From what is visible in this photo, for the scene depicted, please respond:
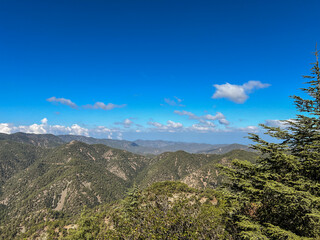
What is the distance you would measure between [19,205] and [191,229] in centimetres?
27274

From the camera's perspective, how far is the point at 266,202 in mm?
12703

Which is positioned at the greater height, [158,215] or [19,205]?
[158,215]

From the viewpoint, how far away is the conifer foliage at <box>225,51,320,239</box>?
35.2 feet

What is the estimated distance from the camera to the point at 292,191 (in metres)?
9.93

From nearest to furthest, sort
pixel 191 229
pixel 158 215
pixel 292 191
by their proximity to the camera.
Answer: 1. pixel 292 191
2. pixel 191 229
3. pixel 158 215

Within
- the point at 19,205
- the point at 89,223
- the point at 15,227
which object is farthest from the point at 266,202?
the point at 19,205

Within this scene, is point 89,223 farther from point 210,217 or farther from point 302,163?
point 302,163

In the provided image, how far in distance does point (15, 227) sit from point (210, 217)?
211 m

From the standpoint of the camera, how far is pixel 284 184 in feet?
38.7

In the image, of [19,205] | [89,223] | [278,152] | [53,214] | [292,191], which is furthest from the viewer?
[19,205]

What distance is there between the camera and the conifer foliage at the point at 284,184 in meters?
10.7

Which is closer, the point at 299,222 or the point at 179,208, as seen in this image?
the point at 299,222

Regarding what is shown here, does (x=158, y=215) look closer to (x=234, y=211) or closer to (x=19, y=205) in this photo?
(x=234, y=211)

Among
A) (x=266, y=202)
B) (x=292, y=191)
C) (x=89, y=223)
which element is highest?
(x=292, y=191)
